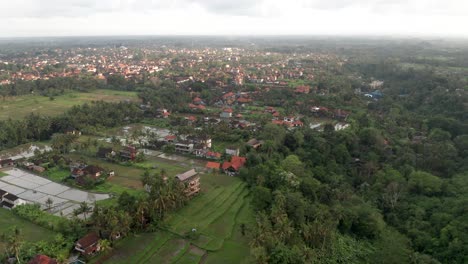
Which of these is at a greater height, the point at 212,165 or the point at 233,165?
the point at 233,165

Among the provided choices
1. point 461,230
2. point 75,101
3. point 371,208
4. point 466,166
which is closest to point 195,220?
point 371,208

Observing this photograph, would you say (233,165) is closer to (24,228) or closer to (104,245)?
(104,245)

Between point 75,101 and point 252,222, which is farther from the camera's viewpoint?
point 75,101

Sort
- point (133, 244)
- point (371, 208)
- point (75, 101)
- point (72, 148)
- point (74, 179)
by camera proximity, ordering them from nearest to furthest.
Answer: point (133, 244) → point (371, 208) → point (74, 179) → point (72, 148) → point (75, 101)

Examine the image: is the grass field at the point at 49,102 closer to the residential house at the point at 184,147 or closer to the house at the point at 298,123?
the residential house at the point at 184,147

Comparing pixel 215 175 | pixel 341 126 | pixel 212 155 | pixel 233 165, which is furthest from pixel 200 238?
pixel 341 126

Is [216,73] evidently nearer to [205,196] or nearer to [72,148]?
[72,148]
